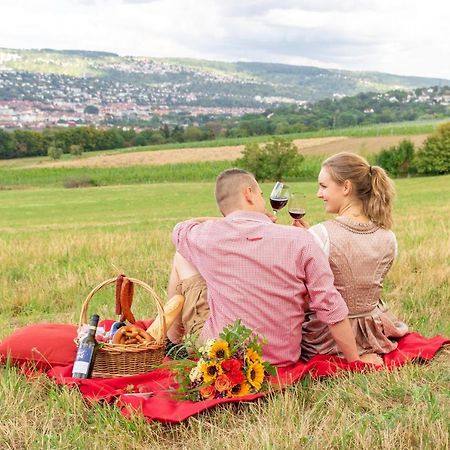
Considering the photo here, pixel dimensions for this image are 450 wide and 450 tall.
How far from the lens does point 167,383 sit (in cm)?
466

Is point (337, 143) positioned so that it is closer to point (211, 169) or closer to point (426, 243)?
point (211, 169)

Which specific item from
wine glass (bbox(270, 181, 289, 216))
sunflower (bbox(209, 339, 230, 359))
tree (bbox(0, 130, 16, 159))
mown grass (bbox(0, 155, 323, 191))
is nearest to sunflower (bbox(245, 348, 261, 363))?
sunflower (bbox(209, 339, 230, 359))

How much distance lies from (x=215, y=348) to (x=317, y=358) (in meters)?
1.01

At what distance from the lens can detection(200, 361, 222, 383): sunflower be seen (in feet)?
13.6

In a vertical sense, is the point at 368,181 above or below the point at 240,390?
above

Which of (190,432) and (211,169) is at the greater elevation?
(190,432)

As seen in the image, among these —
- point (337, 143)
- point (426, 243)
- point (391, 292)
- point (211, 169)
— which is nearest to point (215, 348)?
point (391, 292)

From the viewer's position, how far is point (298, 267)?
14.8ft

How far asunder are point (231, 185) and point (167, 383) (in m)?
1.33

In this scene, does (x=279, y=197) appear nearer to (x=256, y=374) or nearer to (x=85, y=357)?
(x=256, y=374)

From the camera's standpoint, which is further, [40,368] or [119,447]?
[40,368]

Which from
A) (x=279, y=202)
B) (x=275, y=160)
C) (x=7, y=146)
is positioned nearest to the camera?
(x=279, y=202)

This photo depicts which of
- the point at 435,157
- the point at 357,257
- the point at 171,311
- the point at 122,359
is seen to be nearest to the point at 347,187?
the point at 357,257

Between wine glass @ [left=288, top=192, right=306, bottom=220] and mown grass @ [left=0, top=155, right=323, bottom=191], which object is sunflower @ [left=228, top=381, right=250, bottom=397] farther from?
mown grass @ [left=0, top=155, right=323, bottom=191]
